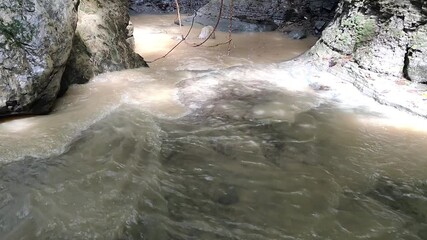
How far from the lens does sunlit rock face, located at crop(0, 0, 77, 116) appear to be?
Result: 14.6 ft

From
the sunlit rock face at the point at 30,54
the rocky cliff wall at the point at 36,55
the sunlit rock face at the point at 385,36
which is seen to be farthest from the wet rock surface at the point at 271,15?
the sunlit rock face at the point at 30,54

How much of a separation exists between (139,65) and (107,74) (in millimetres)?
889

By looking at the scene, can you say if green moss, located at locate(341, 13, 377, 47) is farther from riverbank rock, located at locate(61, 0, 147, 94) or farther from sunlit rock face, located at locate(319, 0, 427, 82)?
riverbank rock, located at locate(61, 0, 147, 94)

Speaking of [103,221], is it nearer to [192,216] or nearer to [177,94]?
[192,216]

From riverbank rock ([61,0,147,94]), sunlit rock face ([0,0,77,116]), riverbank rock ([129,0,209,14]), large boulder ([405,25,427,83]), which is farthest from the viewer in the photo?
riverbank rock ([129,0,209,14])

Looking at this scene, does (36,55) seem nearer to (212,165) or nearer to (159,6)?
(212,165)

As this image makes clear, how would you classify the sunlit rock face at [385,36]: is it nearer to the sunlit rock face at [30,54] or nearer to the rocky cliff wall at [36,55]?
the rocky cliff wall at [36,55]

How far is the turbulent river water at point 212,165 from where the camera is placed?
2.78m

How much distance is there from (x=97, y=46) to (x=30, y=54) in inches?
74.0

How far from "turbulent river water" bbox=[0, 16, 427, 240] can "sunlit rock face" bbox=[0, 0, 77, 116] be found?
23 cm

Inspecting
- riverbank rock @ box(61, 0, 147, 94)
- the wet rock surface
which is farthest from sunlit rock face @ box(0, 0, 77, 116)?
the wet rock surface

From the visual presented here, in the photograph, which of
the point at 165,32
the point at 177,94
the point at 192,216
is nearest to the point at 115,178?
the point at 192,216

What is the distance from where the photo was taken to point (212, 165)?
3.62m

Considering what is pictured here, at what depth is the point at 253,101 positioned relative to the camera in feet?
17.5
